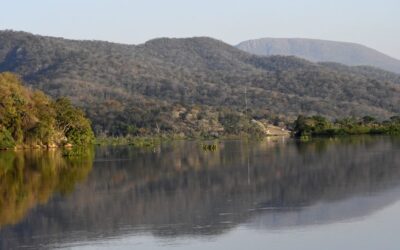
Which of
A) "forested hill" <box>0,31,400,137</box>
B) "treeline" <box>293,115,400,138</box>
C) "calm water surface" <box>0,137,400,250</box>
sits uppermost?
"forested hill" <box>0,31,400,137</box>

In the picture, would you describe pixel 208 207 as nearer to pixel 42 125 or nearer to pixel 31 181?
pixel 31 181

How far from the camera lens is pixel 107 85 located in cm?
18850

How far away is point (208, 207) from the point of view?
991 inches

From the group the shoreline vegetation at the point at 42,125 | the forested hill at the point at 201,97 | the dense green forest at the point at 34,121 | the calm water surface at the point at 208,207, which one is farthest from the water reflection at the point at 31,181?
the forested hill at the point at 201,97

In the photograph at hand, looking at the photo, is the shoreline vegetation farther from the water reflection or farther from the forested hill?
the forested hill

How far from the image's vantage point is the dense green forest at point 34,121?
73.5 m

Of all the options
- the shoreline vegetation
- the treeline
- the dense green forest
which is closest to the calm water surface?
the shoreline vegetation

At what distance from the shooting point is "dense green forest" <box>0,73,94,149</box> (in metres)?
73.5

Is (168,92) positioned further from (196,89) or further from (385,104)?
(385,104)

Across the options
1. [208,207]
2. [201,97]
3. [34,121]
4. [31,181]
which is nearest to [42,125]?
[34,121]

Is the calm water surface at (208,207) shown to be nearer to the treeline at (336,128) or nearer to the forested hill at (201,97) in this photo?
the treeline at (336,128)

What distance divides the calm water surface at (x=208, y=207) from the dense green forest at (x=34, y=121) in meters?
31.1

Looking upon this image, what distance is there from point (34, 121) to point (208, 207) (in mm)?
51740

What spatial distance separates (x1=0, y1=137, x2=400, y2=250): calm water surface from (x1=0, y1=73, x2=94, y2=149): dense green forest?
3112 centimetres
